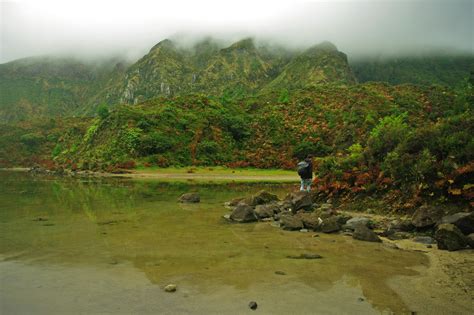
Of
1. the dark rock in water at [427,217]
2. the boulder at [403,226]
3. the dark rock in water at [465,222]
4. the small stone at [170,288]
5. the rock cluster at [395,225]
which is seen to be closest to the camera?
the small stone at [170,288]

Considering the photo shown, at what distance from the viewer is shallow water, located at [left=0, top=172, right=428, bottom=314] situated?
24.7 feet

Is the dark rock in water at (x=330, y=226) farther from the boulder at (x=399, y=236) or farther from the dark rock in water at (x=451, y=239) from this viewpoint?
the dark rock in water at (x=451, y=239)

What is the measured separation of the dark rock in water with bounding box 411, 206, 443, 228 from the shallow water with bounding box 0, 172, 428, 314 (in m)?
3.01

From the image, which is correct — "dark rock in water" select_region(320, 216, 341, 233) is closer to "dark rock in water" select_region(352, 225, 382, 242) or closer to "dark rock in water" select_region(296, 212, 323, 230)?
Result: "dark rock in water" select_region(296, 212, 323, 230)

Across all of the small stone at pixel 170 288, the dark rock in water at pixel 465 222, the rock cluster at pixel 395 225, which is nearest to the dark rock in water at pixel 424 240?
the rock cluster at pixel 395 225

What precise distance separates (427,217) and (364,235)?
10.3ft

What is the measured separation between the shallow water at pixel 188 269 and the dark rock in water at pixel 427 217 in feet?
9.86

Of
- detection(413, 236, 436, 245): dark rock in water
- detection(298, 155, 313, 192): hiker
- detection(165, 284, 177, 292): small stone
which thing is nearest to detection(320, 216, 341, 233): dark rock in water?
detection(413, 236, 436, 245): dark rock in water

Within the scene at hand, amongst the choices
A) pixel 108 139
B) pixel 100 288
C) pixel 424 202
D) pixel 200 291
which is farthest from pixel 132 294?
pixel 108 139

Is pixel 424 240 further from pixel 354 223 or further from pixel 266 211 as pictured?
pixel 266 211

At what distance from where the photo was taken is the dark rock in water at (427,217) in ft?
47.4

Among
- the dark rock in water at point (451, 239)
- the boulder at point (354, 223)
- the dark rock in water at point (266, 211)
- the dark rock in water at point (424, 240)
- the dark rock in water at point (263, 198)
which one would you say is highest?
the dark rock in water at point (451, 239)

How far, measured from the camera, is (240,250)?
1197 centimetres

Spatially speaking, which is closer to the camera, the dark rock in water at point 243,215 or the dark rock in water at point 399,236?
the dark rock in water at point 399,236
